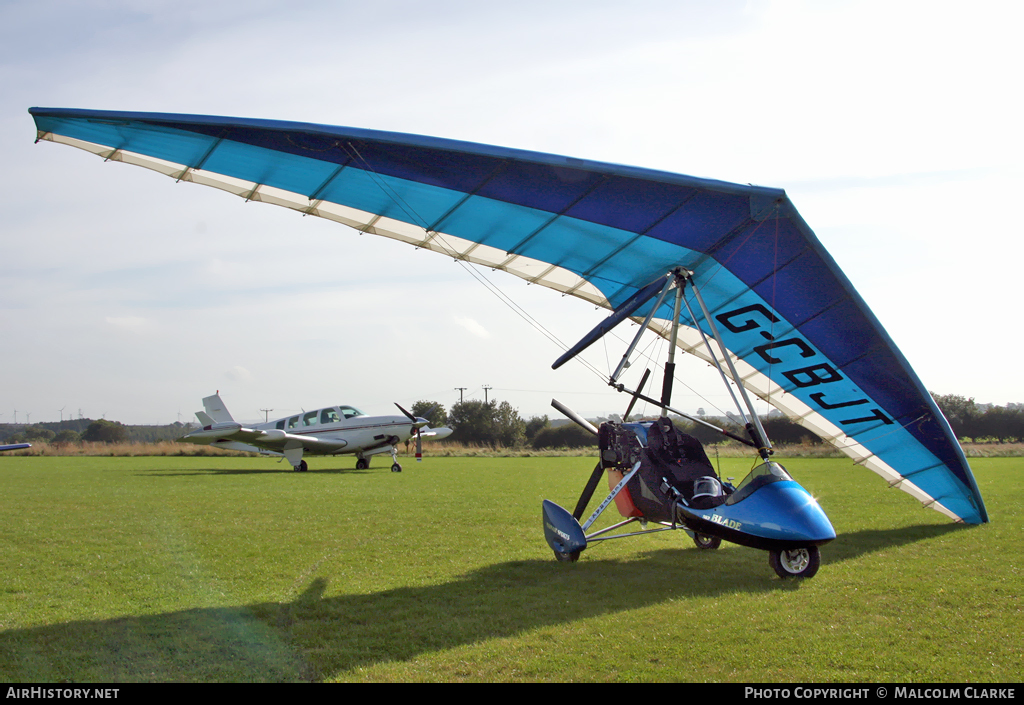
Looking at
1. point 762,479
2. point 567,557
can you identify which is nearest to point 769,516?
point 762,479

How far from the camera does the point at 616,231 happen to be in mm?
7500

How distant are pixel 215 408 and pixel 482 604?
102 ft

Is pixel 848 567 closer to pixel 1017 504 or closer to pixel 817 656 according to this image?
pixel 817 656

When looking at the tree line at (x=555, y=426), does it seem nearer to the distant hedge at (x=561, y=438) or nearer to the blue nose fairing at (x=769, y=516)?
the distant hedge at (x=561, y=438)

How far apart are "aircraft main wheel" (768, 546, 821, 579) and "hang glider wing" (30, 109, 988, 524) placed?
2.76 m

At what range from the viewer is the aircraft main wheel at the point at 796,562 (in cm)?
588

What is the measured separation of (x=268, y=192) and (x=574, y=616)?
5.79 m

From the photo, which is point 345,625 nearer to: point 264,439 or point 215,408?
point 264,439

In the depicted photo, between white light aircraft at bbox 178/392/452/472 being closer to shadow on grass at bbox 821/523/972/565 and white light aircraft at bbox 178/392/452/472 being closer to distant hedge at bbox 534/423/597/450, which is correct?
shadow on grass at bbox 821/523/972/565

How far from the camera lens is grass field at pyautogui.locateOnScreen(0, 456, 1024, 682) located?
3900 mm

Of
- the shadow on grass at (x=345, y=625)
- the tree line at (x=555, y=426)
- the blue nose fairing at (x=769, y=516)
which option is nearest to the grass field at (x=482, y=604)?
the shadow on grass at (x=345, y=625)

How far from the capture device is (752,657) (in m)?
3.96

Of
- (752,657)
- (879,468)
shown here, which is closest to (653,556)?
(752,657)

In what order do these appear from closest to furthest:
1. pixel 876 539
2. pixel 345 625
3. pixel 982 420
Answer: pixel 345 625 → pixel 876 539 → pixel 982 420
